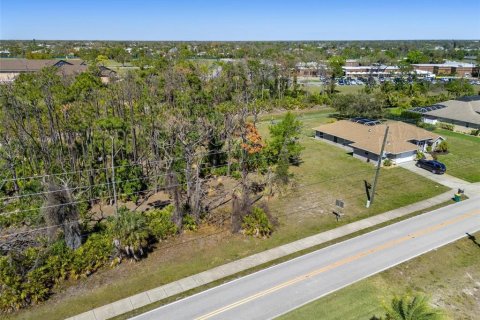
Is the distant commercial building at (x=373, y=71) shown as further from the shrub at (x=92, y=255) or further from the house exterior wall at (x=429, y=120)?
the shrub at (x=92, y=255)

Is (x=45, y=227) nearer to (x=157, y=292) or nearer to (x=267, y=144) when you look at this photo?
(x=157, y=292)

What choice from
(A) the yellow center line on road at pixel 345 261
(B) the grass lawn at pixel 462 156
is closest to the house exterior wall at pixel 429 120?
(B) the grass lawn at pixel 462 156

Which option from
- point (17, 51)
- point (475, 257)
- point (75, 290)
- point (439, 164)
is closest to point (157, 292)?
point (75, 290)

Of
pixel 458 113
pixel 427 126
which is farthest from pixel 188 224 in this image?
pixel 458 113

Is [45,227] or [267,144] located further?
[267,144]

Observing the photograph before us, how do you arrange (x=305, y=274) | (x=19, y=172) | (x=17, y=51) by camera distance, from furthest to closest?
(x=17, y=51) < (x=19, y=172) < (x=305, y=274)

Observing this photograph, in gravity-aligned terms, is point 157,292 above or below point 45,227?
below

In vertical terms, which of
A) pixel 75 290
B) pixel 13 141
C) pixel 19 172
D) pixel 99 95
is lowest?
pixel 75 290

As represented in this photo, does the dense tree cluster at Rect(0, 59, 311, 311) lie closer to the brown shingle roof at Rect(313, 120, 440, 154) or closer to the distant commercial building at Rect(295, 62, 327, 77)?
the brown shingle roof at Rect(313, 120, 440, 154)

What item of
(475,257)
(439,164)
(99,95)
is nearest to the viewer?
(475,257)
